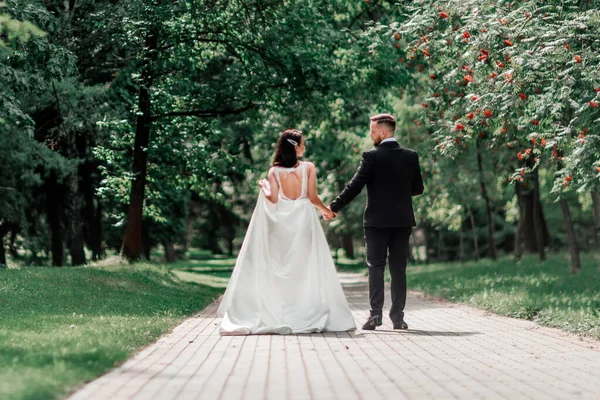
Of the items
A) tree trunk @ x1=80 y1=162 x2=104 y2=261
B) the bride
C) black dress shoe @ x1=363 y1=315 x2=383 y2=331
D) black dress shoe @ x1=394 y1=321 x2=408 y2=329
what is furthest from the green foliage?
tree trunk @ x1=80 y1=162 x2=104 y2=261

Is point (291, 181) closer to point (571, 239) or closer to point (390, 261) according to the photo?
point (390, 261)

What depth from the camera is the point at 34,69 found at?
1377 centimetres

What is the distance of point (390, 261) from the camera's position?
10336mm

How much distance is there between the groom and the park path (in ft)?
1.73

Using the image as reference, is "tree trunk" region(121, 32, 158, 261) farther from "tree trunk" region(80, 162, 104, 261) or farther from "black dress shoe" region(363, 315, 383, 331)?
"black dress shoe" region(363, 315, 383, 331)

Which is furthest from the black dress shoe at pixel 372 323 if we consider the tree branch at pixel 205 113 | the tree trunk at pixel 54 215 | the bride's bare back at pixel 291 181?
the tree trunk at pixel 54 215

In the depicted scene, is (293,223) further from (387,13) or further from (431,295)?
(387,13)

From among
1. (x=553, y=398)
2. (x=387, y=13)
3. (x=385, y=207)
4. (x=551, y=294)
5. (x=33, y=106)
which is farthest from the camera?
(x=387, y=13)

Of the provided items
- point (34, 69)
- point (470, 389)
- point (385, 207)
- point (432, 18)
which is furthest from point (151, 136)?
point (470, 389)

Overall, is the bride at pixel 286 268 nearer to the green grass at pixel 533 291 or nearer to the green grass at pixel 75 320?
the green grass at pixel 75 320

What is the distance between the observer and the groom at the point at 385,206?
10.2 metres

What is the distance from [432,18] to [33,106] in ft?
36.1

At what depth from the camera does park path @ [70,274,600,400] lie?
594 centimetres

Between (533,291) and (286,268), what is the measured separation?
709 centimetres
